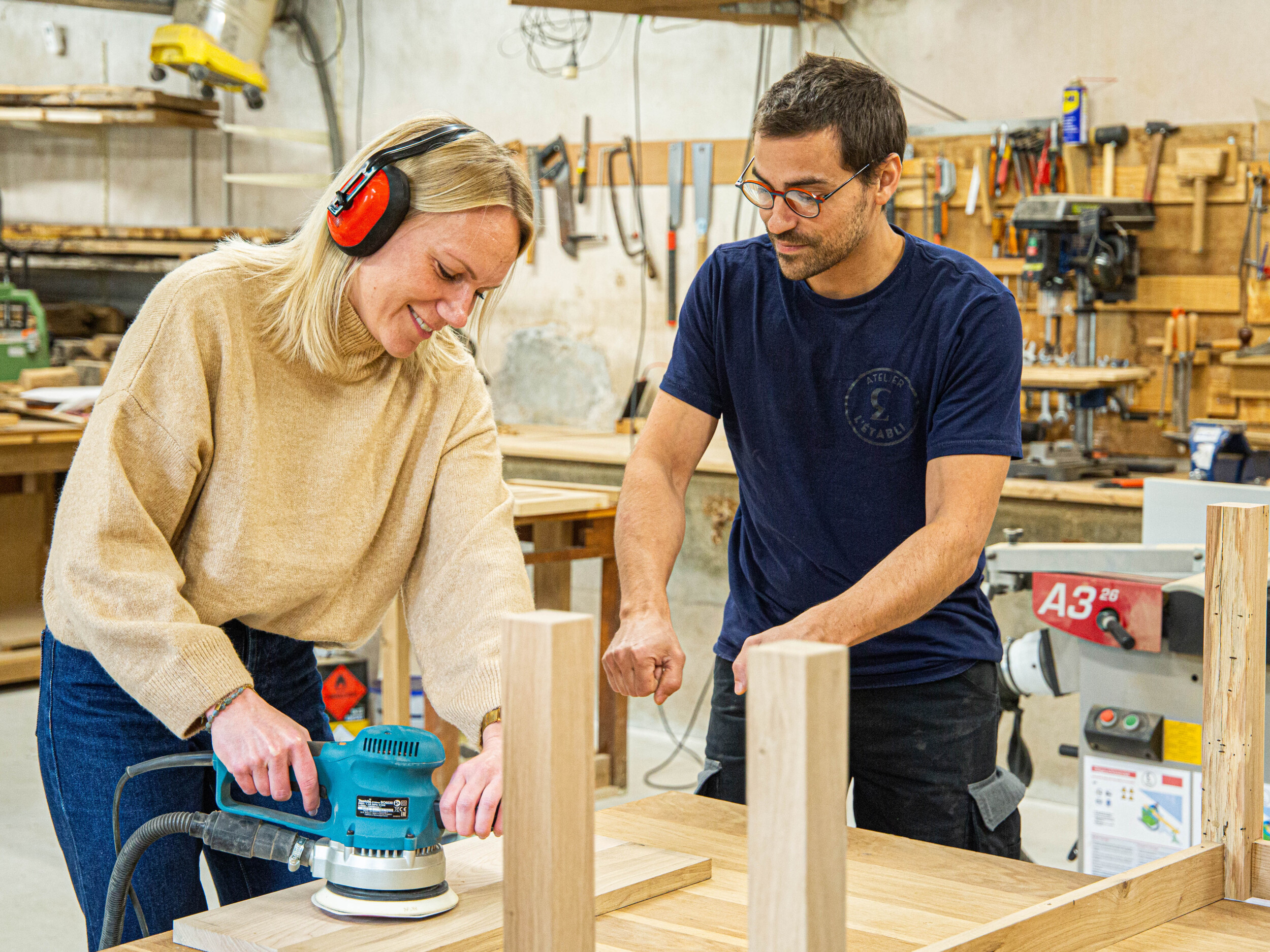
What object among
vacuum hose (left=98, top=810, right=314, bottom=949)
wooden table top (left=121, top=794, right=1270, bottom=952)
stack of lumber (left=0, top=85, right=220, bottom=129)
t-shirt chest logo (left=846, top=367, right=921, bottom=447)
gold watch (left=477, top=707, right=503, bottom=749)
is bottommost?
wooden table top (left=121, top=794, right=1270, bottom=952)

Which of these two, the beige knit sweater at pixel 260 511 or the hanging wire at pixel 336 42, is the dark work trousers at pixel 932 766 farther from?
the hanging wire at pixel 336 42

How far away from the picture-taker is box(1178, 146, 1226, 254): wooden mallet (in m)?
3.88

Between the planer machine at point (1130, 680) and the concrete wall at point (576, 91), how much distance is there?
73.6 inches

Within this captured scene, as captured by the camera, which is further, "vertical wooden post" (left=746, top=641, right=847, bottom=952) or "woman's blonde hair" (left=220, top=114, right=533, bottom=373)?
"woman's blonde hair" (left=220, top=114, right=533, bottom=373)

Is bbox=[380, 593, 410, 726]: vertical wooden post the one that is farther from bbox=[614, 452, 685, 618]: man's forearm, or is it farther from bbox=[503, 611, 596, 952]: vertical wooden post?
bbox=[503, 611, 596, 952]: vertical wooden post

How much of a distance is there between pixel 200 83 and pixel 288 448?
5748mm

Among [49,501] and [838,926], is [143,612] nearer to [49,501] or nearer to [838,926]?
[838,926]

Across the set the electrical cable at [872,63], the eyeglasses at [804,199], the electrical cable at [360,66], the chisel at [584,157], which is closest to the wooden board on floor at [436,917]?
the eyeglasses at [804,199]


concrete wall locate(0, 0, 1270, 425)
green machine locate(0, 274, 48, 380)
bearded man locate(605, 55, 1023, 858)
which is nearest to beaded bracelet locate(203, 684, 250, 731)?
bearded man locate(605, 55, 1023, 858)

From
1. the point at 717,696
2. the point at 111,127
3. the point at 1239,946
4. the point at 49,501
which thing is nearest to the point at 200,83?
the point at 111,127

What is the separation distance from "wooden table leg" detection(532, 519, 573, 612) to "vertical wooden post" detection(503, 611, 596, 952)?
3.03 m

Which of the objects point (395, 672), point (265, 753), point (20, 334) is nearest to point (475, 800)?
point (265, 753)

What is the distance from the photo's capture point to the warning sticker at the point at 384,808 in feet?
3.75

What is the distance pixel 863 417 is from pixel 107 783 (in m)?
0.93
